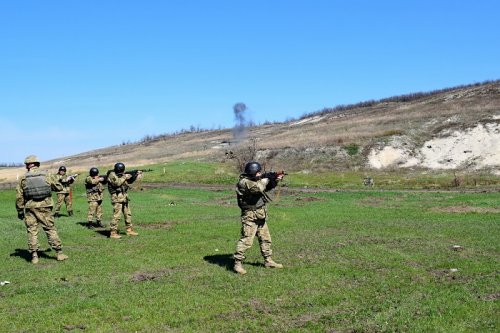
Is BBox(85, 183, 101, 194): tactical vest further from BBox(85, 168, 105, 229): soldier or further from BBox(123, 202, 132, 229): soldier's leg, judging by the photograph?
BBox(123, 202, 132, 229): soldier's leg

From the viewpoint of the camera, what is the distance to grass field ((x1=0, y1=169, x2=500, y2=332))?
8.74 m

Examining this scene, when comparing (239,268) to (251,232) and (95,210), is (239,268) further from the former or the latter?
(95,210)

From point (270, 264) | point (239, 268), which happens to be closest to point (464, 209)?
point (270, 264)

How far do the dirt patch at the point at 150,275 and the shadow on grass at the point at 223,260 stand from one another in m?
1.37

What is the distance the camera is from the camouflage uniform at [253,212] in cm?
1266

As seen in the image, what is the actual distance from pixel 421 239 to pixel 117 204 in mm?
10850

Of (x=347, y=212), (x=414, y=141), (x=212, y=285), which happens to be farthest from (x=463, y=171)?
(x=212, y=285)

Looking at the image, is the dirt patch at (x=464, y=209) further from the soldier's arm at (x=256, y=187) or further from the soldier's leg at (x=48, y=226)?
the soldier's leg at (x=48, y=226)

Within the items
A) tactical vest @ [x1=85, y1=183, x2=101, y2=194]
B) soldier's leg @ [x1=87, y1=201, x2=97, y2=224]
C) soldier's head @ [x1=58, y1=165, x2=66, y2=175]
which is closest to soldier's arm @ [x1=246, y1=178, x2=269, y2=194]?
soldier's leg @ [x1=87, y1=201, x2=97, y2=224]

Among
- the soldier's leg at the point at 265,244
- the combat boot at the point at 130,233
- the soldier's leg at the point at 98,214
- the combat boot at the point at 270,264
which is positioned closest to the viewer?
the combat boot at the point at 270,264

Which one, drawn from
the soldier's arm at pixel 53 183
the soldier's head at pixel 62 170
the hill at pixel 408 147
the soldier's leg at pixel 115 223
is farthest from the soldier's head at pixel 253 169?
the hill at pixel 408 147

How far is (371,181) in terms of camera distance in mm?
47188

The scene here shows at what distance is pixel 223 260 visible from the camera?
1397cm

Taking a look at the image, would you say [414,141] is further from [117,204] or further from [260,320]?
[260,320]
